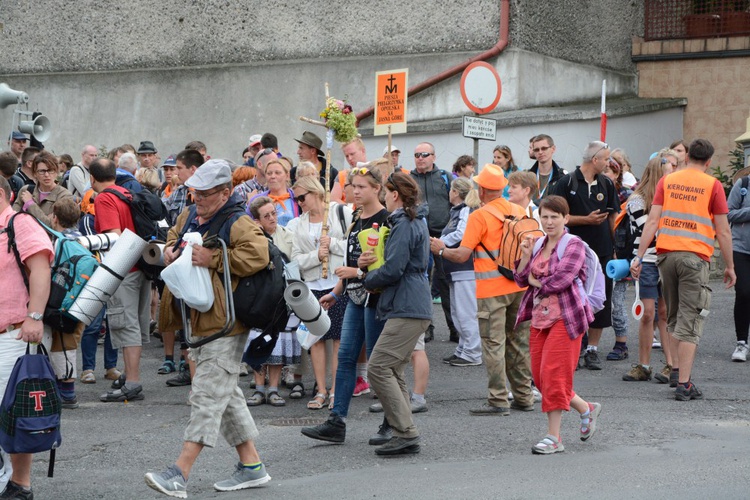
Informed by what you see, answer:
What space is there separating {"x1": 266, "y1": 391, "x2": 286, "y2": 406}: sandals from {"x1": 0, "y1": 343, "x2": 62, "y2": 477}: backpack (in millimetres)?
3240

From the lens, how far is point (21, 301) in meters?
6.25

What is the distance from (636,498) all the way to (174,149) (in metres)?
17.2

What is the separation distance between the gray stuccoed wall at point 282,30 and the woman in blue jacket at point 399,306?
39.7 ft

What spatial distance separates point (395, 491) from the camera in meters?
6.38

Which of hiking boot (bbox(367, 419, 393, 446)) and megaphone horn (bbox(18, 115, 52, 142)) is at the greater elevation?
megaphone horn (bbox(18, 115, 52, 142))

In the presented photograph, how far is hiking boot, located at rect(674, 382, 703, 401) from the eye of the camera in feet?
29.8

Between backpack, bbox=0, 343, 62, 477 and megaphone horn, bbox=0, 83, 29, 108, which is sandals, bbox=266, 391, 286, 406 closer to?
backpack, bbox=0, 343, 62, 477

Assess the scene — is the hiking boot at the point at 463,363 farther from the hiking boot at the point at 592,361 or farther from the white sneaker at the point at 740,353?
the white sneaker at the point at 740,353

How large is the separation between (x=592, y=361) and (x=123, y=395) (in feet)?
14.4

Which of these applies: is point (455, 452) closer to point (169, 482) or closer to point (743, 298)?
point (169, 482)

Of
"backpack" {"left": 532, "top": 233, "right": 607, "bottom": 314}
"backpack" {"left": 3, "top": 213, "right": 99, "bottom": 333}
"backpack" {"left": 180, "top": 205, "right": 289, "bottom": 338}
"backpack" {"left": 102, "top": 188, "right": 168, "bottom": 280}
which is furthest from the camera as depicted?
"backpack" {"left": 102, "top": 188, "right": 168, "bottom": 280}

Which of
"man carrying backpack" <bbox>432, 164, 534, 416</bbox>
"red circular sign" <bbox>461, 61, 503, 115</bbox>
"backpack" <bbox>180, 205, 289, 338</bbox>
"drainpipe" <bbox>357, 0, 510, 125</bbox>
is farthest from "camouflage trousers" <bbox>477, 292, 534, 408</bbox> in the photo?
"drainpipe" <bbox>357, 0, 510, 125</bbox>

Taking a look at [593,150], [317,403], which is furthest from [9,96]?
[317,403]

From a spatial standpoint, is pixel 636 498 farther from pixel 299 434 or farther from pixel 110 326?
pixel 110 326
